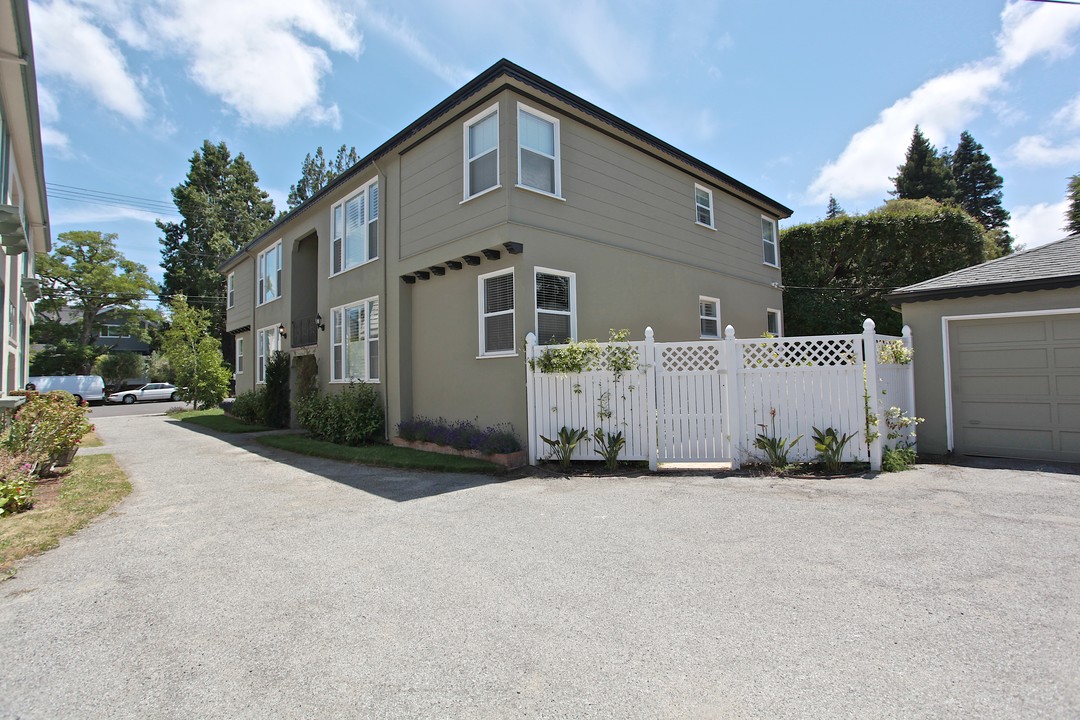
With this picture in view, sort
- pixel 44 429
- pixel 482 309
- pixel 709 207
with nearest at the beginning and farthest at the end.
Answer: pixel 44 429
pixel 482 309
pixel 709 207

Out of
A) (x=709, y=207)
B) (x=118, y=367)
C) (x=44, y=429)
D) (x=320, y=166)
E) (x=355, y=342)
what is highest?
(x=320, y=166)

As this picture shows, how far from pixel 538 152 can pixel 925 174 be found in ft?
148

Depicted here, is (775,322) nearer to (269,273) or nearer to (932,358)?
(932,358)

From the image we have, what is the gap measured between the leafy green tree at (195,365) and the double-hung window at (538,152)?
65.9 ft

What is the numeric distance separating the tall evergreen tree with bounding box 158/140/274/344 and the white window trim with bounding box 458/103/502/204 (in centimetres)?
3485

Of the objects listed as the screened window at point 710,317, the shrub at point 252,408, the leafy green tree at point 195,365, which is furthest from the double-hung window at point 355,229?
the leafy green tree at point 195,365

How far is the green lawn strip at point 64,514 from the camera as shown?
4.78 metres

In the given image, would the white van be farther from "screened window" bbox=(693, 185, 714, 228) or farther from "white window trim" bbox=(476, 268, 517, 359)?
"screened window" bbox=(693, 185, 714, 228)

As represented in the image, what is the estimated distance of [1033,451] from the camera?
8195mm

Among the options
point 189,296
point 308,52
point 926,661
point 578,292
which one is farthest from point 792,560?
point 189,296

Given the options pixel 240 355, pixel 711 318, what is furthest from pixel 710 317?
pixel 240 355

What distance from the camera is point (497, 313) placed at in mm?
9555

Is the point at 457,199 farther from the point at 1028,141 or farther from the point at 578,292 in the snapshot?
the point at 1028,141

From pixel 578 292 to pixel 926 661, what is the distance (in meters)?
7.84
